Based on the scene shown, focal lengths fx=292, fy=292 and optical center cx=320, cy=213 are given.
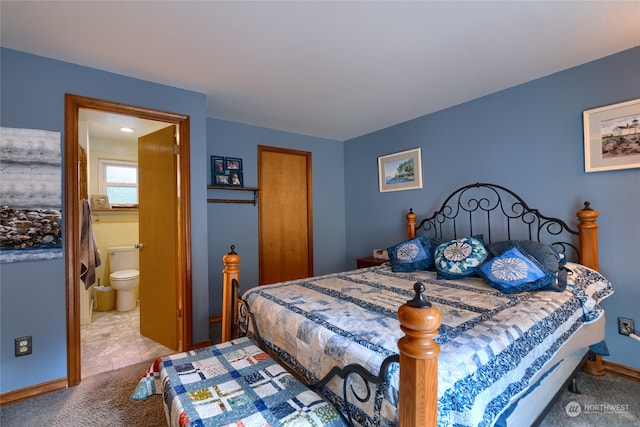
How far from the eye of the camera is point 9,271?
1.94 m

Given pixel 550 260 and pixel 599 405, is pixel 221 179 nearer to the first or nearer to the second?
pixel 550 260

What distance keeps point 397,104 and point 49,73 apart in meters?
2.91

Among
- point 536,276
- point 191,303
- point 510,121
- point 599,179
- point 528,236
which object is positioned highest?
point 510,121

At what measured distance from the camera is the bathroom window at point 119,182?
4297mm

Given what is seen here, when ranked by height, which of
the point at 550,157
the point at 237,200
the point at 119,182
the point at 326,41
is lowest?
the point at 237,200

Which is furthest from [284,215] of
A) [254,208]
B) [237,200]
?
[237,200]

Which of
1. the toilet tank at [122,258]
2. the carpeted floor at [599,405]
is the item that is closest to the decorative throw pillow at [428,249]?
the carpeted floor at [599,405]

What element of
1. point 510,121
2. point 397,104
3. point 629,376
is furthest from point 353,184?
point 629,376

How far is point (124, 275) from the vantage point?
3.79 metres

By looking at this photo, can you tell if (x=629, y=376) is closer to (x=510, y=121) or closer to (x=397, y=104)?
(x=510, y=121)

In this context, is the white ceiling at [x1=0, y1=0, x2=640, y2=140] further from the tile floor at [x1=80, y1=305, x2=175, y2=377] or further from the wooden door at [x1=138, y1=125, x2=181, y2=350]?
the tile floor at [x1=80, y1=305, x2=175, y2=377]

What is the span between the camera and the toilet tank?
13.2ft

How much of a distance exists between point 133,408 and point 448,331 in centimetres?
197

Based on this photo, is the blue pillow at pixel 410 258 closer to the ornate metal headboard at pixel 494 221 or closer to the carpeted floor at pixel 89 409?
the ornate metal headboard at pixel 494 221
